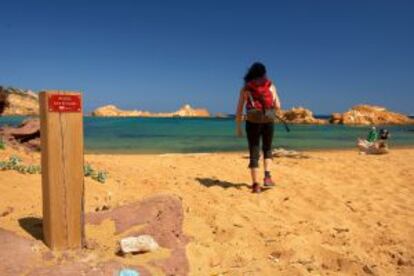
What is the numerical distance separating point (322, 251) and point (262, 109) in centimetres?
244

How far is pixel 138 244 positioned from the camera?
12.5 feet

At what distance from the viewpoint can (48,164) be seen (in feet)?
11.7

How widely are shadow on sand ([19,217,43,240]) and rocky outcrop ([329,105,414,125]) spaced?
61.3 m

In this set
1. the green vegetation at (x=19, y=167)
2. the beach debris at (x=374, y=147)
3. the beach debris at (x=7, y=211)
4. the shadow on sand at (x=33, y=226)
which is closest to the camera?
the shadow on sand at (x=33, y=226)

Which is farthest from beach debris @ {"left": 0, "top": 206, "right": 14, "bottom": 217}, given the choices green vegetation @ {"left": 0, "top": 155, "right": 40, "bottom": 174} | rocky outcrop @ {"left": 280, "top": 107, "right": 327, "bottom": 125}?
rocky outcrop @ {"left": 280, "top": 107, "right": 327, "bottom": 125}

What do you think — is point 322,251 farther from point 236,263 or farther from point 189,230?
point 189,230

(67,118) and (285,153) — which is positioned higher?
(67,118)

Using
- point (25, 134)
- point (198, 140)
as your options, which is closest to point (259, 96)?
point (25, 134)

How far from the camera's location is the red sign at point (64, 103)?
3516 millimetres

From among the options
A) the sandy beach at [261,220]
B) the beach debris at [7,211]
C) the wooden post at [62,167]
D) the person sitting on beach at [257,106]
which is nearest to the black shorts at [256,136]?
the person sitting on beach at [257,106]

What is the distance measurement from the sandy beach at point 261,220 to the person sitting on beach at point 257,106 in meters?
0.69

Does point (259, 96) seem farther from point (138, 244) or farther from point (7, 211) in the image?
point (7, 211)

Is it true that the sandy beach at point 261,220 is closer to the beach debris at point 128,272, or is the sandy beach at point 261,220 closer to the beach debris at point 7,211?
the beach debris at point 7,211

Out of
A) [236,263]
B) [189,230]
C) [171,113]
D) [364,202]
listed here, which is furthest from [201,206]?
[171,113]
